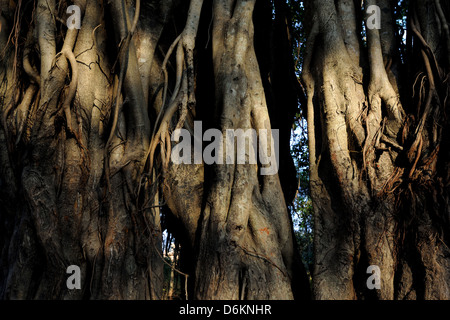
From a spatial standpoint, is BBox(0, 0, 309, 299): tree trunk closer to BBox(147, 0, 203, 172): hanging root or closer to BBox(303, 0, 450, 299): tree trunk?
BBox(147, 0, 203, 172): hanging root

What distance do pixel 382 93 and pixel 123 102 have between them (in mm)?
1691

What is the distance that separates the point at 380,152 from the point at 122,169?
163 cm

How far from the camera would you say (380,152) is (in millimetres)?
2605

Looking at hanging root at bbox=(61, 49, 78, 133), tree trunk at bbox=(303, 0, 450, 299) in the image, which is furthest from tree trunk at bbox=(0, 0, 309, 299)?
tree trunk at bbox=(303, 0, 450, 299)

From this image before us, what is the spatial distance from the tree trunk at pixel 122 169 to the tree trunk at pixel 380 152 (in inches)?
13.2

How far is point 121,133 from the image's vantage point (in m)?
2.65

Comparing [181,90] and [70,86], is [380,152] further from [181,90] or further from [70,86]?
[70,86]

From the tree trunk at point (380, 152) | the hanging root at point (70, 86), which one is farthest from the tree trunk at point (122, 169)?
the tree trunk at point (380, 152)

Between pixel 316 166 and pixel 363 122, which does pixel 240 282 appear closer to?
pixel 316 166

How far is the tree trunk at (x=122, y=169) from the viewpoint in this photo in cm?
229

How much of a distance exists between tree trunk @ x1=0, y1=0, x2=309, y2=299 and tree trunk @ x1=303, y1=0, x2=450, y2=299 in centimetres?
33

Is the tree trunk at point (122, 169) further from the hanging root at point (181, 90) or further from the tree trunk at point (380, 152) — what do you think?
the tree trunk at point (380, 152)
